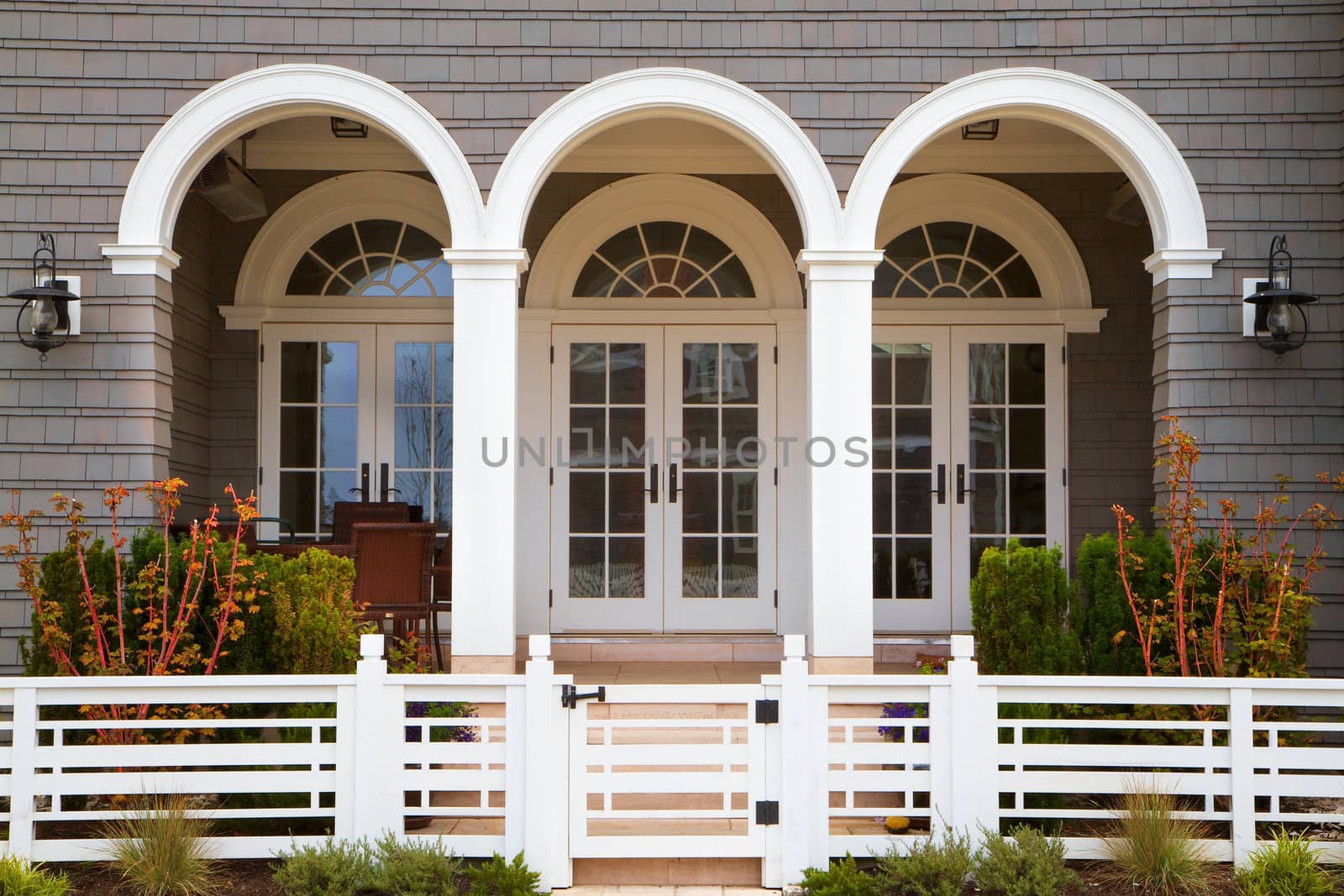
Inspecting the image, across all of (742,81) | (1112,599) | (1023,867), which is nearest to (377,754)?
(1023,867)

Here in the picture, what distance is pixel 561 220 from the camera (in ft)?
23.5

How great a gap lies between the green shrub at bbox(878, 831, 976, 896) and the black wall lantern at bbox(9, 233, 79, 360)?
4.19m

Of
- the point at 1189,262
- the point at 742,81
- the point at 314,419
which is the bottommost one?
the point at 314,419

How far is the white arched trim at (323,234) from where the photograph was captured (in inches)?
281

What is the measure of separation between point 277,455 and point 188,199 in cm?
154

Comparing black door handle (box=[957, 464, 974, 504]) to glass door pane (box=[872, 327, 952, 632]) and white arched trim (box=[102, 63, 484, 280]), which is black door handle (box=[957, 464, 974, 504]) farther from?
white arched trim (box=[102, 63, 484, 280])

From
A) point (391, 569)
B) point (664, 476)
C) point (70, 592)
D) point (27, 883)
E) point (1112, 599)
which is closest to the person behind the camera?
point (27, 883)

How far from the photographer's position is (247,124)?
5.65 metres

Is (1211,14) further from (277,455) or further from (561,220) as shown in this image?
(277,455)

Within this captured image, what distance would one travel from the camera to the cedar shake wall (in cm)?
548

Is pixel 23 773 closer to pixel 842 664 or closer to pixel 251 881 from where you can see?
→ pixel 251 881

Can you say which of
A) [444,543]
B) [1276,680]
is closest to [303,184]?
[444,543]

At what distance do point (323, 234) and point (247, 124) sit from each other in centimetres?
161

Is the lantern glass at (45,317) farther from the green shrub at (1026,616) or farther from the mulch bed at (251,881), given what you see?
the green shrub at (1026,616)
